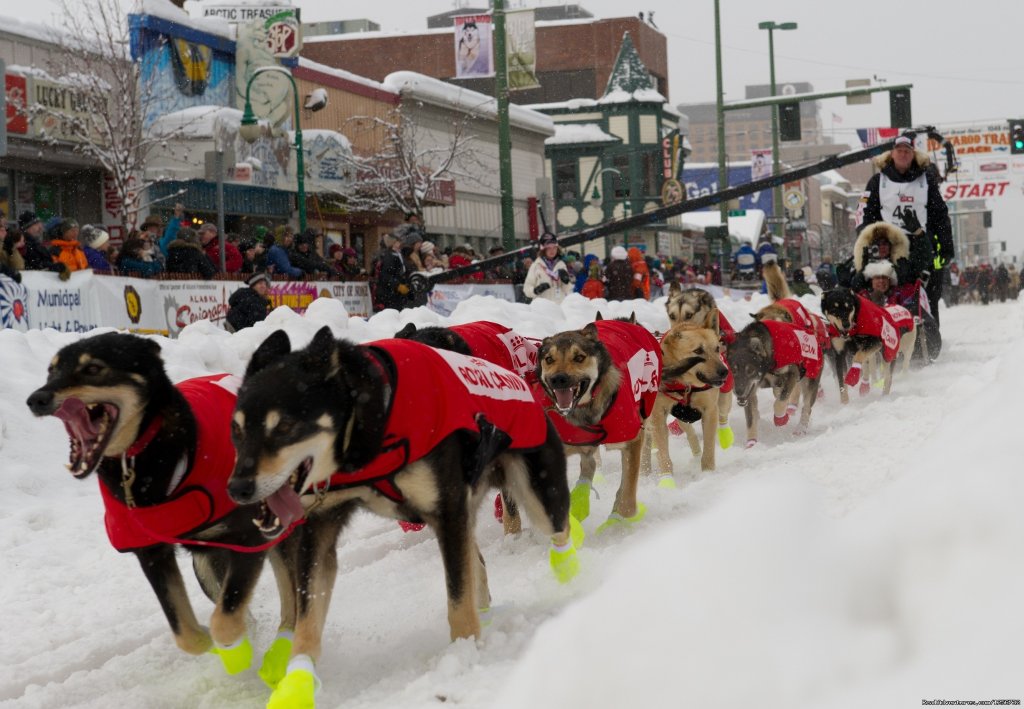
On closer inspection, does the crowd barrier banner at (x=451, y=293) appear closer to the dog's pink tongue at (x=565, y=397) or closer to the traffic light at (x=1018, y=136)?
the dog's pink tongue at (x=565, y=397)

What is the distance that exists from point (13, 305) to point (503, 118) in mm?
9375

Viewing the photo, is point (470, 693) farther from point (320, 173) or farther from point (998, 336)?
point (320, 173)

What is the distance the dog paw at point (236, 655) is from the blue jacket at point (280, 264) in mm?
10713

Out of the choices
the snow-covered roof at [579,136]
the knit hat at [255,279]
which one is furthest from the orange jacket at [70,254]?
the snow-covered roof at [579,136]

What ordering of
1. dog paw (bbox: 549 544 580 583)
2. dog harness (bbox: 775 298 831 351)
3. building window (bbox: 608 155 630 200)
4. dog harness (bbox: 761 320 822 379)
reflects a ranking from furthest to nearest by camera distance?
1. building window (bbox: 608 155 630 200)
2. dog harness (bbox: 775 298 831 351)
3. dog harness (bbox: 761 320 822 379)
4. dog paw (bbox: 549 544 580 583)

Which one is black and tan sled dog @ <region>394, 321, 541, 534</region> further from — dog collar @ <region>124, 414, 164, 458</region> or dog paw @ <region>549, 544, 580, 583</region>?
dog collar @ <region>124, 414, 164, 458</region>

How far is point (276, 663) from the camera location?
390 cm

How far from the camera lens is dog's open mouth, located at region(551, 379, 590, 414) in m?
5.80

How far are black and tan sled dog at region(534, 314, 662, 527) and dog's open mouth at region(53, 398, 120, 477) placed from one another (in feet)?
8.31

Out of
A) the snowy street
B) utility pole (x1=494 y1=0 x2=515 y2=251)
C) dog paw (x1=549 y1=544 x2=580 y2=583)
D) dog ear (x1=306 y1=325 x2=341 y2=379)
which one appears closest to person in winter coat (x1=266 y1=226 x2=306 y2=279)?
utility pole (x1=494 y1=0 x2=515 y2=251)

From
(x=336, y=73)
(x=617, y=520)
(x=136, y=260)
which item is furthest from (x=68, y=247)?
(x=336, y=73)

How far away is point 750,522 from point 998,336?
16.8 meters

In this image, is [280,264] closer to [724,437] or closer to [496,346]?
Answer: [724,437]

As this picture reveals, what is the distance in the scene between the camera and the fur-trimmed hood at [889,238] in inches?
507
